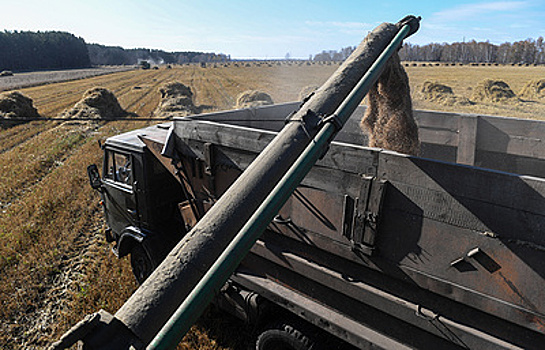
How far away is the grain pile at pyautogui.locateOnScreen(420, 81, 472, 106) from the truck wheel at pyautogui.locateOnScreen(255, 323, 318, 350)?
75.8 feet

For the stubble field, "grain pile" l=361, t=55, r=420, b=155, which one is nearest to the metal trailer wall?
"grain pile" l=361, t=55, r=420, b=155

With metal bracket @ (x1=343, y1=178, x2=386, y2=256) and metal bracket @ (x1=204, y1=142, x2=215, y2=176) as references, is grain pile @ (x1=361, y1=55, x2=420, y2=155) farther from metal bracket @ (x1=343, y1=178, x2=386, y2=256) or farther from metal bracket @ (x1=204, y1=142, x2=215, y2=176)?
metal bracket @ (x1=204, y1=142, x2=215, y2=176)

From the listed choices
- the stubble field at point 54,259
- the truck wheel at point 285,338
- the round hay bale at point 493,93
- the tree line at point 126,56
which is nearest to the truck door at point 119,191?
the stubble field at point 54,259

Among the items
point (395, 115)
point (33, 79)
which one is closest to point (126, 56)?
point (33, 79)

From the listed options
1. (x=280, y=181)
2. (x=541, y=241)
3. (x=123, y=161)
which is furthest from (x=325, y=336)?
(x=123, y=161)

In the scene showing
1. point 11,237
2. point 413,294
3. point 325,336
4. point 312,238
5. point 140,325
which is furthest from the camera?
point 11,237

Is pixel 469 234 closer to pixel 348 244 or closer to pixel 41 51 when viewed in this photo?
pixel 348 244

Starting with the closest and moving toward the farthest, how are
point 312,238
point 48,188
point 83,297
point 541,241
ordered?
point 541,241 → point 312,238 → point 83,297 → point 48,188

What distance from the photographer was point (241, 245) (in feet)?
4.80

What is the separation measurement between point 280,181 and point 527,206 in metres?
1.53

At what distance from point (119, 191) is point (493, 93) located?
2746 cm

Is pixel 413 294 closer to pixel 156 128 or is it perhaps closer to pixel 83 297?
pixel 156 128

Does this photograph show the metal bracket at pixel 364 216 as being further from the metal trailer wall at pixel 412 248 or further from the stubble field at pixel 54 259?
the stubble field at pixel 54 259

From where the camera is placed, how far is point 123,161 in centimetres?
511
